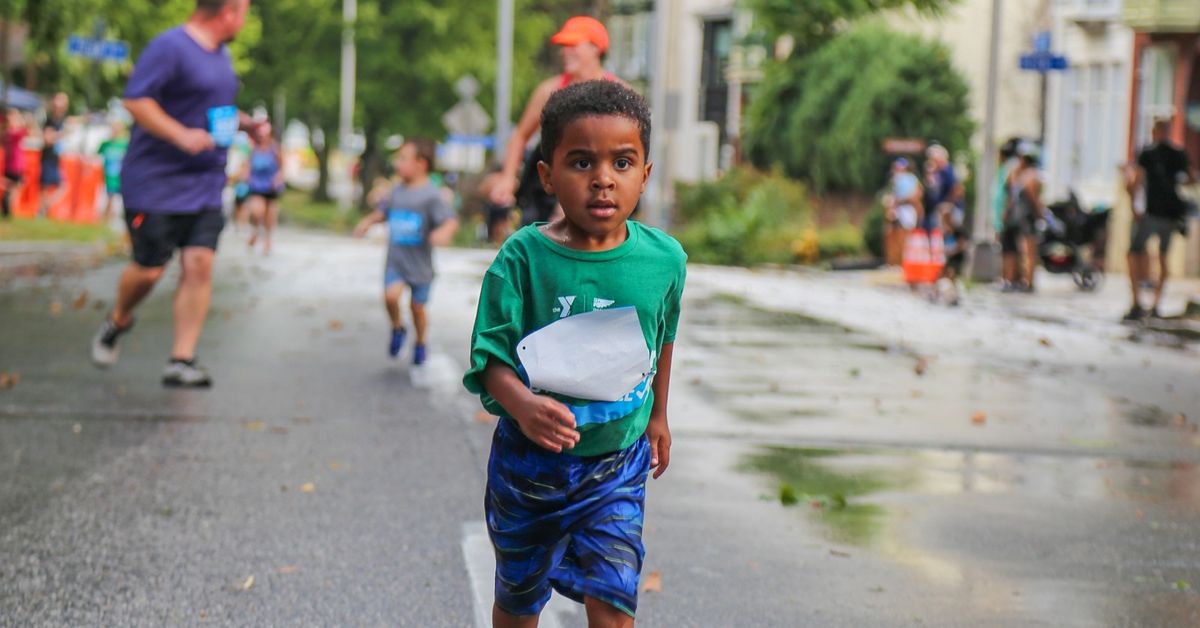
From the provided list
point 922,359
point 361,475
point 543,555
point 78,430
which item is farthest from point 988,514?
point 922,359

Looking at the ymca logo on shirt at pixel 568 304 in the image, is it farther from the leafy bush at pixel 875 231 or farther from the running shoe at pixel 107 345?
the leafy bush at pixel 875 231

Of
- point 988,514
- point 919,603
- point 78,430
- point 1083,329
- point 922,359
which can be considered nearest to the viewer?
point 919,603

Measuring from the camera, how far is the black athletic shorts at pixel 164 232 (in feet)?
30.2

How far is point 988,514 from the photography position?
668cm

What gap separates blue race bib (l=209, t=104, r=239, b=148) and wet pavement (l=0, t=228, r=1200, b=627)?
4.09 ft

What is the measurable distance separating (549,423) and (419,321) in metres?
7.51

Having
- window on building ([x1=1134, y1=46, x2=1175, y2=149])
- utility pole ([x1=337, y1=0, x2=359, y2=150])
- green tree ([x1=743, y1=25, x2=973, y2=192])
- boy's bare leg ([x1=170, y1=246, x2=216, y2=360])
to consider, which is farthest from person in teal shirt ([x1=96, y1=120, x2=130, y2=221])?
utility pole ([x1=337, y1=0, x2=359, y2=150])

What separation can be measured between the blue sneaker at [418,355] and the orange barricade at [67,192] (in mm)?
22957

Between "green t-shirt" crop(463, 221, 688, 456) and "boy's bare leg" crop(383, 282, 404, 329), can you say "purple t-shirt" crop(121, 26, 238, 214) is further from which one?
"green t-shirt" crop(463, 221, 688, 456)

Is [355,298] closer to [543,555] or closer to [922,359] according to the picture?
[922,359]

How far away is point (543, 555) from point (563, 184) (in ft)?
2.42

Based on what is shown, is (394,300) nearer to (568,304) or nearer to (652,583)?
(652,583)

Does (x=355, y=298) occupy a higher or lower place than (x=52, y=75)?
lower

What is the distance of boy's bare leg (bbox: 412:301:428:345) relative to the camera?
35.8 feet
